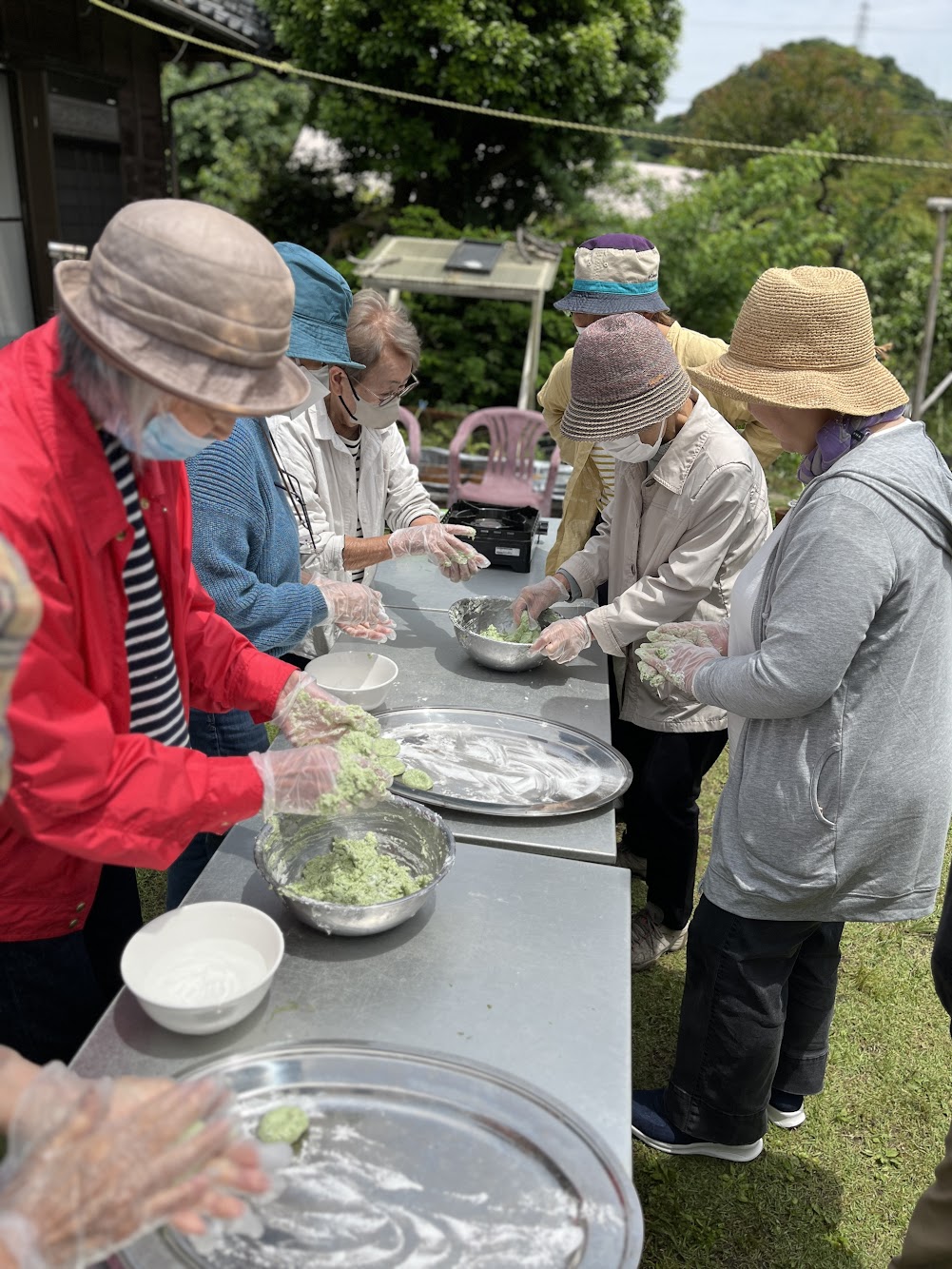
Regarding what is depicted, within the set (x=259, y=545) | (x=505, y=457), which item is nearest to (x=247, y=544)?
(x=259, y=545)

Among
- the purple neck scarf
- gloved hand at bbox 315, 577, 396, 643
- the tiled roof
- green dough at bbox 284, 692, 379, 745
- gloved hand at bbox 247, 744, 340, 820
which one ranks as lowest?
gloved hand at bbox 315, 577, 396, 643

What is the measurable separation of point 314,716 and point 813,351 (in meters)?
1.30

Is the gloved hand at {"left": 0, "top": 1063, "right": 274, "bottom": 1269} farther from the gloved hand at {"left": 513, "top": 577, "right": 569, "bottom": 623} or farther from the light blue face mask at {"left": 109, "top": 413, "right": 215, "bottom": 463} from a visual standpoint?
the gloved hand at {"left": 513, "top": 577, "right": 569, "bottom": 623}

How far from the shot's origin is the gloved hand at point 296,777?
5.36ft

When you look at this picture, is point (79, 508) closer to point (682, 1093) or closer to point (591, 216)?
point (682, 1093)

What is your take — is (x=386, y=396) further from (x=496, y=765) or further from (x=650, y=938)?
(x=650, y=938)

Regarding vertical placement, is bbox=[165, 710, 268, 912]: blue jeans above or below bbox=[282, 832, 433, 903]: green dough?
below

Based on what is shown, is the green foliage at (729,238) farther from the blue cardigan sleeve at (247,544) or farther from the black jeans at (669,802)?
Result: the blue cardigan sleeve at (247,544)

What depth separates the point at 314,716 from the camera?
2.03 meters

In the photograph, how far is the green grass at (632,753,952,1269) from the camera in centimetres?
247

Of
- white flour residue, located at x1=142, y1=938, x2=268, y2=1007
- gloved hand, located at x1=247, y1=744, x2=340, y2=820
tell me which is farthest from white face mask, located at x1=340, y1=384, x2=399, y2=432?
white flour residue, located at x1=142, y1=938, x2=268, y2=1007

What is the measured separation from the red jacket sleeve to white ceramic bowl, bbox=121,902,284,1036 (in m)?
0.17

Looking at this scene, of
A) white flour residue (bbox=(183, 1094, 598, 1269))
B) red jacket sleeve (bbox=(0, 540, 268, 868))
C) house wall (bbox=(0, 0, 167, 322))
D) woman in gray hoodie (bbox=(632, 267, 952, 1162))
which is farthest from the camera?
house wall (bbox=(0, 0, 167, 322))

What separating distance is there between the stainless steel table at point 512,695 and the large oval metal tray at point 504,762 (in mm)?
38
